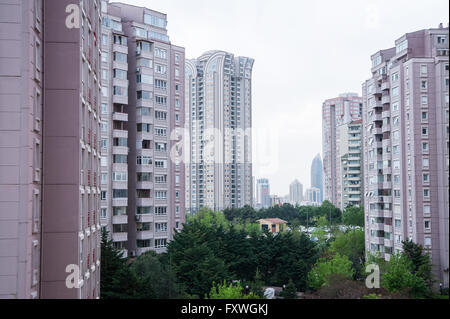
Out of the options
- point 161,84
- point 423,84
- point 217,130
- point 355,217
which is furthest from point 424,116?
point 217,130

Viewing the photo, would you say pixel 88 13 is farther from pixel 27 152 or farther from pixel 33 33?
pixel 27 152

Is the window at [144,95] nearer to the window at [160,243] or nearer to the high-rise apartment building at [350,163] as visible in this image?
the window at [160,243]

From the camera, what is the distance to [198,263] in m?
12.0

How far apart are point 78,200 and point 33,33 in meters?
2.09

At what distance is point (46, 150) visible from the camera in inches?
221

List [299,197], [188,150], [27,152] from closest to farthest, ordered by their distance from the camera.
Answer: [27,152], [188,150], [299,197]

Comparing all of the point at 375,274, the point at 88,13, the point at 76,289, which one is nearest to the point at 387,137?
the point at 375,274

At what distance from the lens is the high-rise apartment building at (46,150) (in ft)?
15.4

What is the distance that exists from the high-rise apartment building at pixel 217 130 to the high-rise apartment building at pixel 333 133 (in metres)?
12.3

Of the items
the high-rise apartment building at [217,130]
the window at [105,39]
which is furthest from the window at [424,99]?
the high-rise apartment building at [217,130]

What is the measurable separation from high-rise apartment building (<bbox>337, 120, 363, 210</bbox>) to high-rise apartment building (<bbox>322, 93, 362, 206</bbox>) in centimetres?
265

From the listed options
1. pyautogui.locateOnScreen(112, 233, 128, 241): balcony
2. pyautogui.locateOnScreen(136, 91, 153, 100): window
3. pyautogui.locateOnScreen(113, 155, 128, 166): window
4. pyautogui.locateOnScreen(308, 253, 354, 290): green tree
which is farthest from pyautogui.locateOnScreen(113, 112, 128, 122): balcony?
pyautogui.locateOnScreen(308, 253, 354, 290): green tree

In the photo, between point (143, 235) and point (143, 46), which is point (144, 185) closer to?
point (143, 235)

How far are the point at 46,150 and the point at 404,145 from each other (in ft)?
38.6
